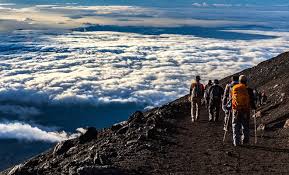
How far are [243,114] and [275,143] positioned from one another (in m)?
2.36

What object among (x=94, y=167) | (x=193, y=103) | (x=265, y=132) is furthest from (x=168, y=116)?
(x=94, y=167)

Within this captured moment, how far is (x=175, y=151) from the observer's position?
19094 mm

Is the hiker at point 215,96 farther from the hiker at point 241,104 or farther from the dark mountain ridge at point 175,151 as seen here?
the hiker at point 241,104

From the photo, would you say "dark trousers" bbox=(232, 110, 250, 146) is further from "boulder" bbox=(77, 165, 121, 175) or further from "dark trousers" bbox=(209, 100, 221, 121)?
"dark trousers" bbox=(209, 100, 221, 121)

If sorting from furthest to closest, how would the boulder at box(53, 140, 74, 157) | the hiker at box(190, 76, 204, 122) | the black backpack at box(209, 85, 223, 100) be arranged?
the hiker at box(190, 76, 204, 122)
the black backpack at box(209, 85, 223, 100)
the boulder at box(53, 140, 74, 157)

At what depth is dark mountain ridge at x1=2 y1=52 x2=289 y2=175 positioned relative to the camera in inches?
637

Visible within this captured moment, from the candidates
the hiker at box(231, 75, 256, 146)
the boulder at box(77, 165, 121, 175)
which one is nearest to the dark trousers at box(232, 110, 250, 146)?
the hiker at box(231, 75, 256, 146)

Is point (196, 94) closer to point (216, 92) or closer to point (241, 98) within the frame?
point (216, 92)

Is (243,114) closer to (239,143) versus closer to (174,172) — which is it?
(239,143)

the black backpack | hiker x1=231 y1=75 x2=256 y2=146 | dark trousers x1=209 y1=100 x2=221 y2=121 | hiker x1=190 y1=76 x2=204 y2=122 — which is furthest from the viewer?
hiker x1=190 y1=76 x2=204 y2=122

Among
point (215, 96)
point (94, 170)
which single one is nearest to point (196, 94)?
point (215, 96)

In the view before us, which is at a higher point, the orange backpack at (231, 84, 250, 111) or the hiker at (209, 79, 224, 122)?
the orange backpack at (231, 84, 250, 111)

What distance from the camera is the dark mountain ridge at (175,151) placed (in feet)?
53.1

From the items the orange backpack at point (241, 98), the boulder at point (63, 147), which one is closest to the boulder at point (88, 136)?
the boulder at point (63, 147)
